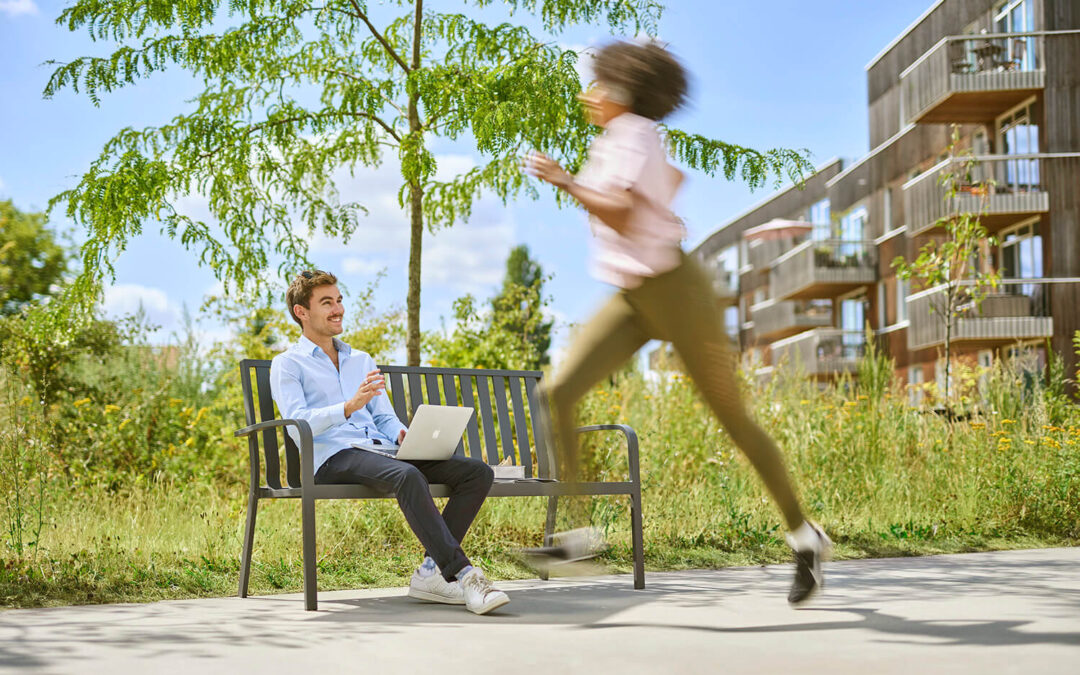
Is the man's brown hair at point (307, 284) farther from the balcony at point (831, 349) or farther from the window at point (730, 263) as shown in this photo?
the window at point (730, 263)

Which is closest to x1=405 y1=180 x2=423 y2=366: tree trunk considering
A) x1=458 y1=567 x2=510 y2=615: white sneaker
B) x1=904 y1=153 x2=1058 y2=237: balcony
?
x1=458 y1=567 x2=510 y2=615: white sneaker

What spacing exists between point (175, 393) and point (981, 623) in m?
8.41

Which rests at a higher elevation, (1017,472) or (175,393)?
(175,393)

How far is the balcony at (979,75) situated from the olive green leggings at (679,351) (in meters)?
23.5

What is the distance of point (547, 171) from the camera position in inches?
149

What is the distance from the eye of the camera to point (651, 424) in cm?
898

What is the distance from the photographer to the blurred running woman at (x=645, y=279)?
397 centimetres

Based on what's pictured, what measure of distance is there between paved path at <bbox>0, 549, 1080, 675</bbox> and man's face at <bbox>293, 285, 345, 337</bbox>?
1187 mm

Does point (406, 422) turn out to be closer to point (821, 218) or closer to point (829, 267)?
point (829, 267)

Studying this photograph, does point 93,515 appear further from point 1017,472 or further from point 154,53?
point 1017,472

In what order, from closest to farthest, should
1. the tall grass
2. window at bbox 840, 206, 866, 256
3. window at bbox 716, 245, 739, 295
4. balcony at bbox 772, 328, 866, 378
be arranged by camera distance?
the tall grass
window at bbox 840, 206, 866, 256
balcony at bbox 772, 328, 866, 378
window at bbox 716, 245, 739, 295

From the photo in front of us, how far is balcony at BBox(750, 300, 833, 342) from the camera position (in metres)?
39.8

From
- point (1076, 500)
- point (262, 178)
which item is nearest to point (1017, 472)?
point (1076, 500)

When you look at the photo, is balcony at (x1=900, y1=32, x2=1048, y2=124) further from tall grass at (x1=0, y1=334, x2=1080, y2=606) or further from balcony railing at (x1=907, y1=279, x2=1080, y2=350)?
tall grass at (x1=0, y1=334, x2=1080, y2=606)
